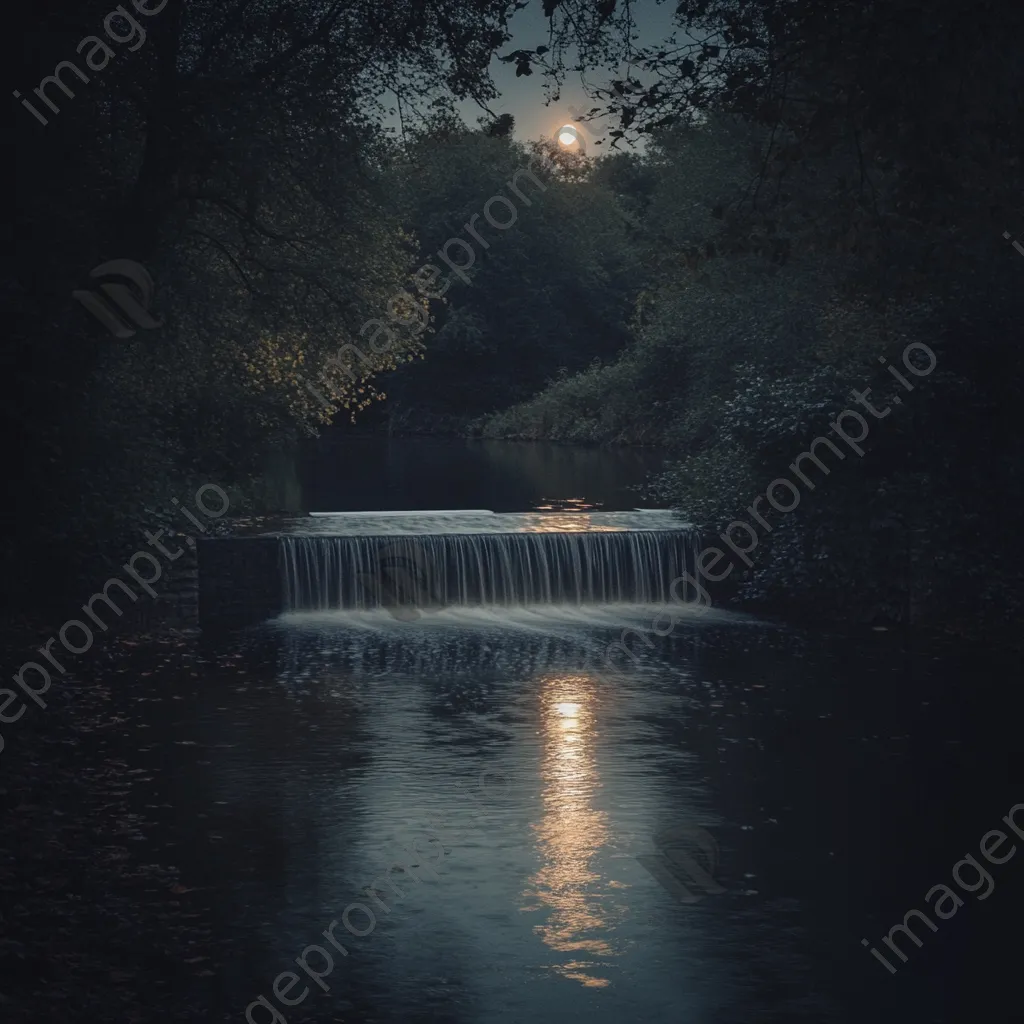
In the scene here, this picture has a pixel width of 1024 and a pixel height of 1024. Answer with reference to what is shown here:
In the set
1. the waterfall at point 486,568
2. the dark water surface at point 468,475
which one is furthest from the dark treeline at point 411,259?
the dark water surface at point 468,475

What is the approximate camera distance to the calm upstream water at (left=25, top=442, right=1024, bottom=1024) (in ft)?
35.1

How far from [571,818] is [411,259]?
62.8ft

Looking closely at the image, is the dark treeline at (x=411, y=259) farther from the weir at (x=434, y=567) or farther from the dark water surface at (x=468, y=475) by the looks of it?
the dark water surface at (x=468, y=475)

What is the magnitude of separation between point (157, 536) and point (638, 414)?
3740 cm

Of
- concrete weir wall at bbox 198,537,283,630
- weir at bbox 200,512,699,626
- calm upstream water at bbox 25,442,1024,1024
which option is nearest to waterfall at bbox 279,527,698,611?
weir at bbox 200,512,699,626

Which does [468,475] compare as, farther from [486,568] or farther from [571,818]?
[571,818]

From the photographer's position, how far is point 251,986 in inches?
411

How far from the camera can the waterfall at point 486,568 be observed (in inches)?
1080

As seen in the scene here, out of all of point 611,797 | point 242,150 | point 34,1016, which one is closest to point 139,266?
point 242,150

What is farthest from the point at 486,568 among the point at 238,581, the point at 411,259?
the point at 411,259

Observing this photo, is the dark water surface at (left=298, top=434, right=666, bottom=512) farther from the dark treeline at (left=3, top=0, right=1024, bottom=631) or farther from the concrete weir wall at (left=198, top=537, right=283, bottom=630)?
the concrete weir wall at (left=198, top=537, right=283, bottom=630)

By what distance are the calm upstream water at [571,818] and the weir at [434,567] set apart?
2.22 meters

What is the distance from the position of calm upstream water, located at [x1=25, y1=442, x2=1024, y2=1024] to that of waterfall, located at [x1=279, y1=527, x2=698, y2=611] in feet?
7.62

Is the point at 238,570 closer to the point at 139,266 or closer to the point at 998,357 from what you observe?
the point at 139,266
